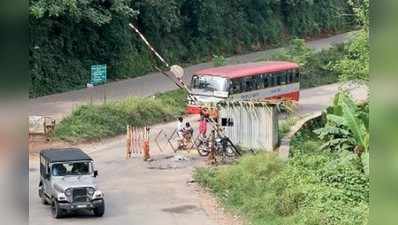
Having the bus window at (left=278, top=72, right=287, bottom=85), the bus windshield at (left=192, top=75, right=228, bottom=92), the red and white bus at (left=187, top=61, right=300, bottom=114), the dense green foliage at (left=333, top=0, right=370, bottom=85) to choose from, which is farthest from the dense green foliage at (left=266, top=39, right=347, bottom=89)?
the dense green foliage at (left=333, top=0, right=370, bottom=85)

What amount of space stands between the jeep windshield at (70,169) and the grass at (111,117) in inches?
226

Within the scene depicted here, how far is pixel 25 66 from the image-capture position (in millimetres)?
1312

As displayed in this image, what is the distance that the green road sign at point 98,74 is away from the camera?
23.2 meters

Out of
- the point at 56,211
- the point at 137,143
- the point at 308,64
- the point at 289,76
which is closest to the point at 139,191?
the point at 56,211

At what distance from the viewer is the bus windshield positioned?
71.0 feet

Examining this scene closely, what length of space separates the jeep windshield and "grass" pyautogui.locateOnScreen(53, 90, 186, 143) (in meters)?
5.74

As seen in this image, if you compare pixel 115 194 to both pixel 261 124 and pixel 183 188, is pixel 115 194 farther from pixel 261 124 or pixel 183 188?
pixel 261 124

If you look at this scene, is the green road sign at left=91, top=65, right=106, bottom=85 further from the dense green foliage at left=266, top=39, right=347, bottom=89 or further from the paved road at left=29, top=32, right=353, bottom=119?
the dense green foliage at left=266, top=39, right=347, bottom=89

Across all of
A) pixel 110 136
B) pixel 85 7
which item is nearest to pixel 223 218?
pixel 110 136

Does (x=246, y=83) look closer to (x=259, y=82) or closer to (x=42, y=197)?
(x=259, y=82)

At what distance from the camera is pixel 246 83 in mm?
22375

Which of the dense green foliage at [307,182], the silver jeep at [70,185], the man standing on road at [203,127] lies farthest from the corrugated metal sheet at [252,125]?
the silver jeep at [70,185]

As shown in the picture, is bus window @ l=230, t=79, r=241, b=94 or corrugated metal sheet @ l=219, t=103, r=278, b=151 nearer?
corrugated metal sheet @ l=219, t=103, r=278, b=151

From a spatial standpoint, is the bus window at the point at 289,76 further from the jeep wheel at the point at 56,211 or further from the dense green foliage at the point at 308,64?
the jeep wheel at the point at 56,211
